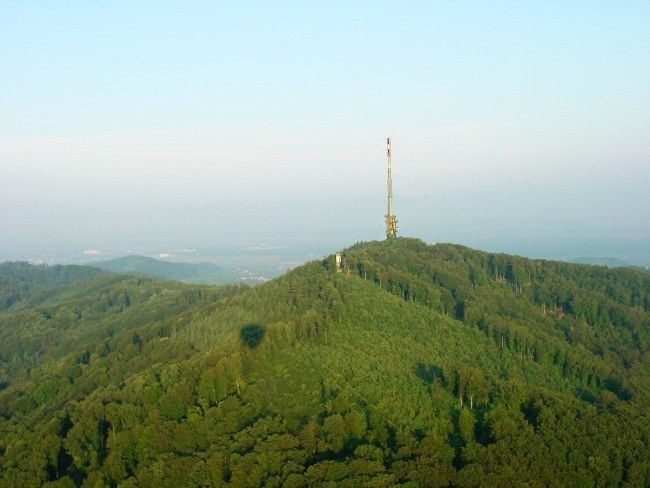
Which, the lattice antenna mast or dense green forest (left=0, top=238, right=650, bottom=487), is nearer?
dense green forest (left=0, top=238, right=650, bottom=487)

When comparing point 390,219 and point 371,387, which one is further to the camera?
point 390,219

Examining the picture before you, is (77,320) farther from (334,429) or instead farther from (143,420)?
(334,429)

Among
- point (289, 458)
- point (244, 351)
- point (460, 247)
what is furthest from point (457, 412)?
point (460, 247)

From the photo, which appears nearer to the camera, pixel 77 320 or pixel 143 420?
pixel 143 420

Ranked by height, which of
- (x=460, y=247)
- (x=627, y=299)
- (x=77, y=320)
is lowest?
(x=77, y=320)

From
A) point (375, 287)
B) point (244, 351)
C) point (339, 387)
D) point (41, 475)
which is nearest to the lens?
point (41, 475)

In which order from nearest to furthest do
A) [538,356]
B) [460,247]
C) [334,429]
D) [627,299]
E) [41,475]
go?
[334,429] → [41,475] → [538,356] → [627,299] → [460,247]

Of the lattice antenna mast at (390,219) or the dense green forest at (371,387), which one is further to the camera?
the lattice antenna mast at (390,219)

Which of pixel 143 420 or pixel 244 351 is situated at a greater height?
pixel 244 351
